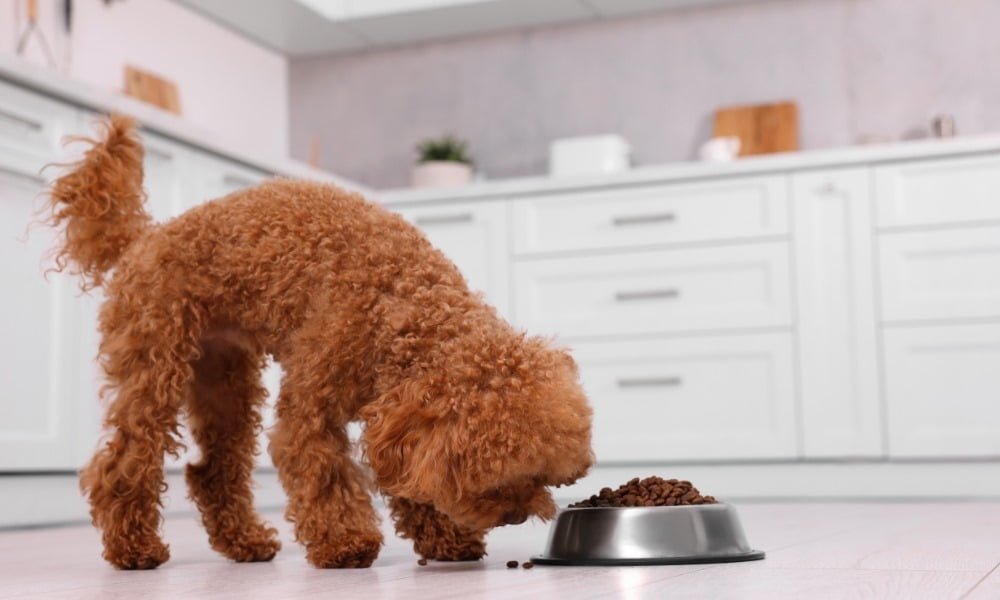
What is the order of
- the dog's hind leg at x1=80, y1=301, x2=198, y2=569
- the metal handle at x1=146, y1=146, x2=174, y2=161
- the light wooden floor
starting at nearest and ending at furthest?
the light wooden floor < the dog's hind leg at x1=80, y1=301, x2=198, y2=569 < the metal handle at x1=146, y1=146, x2=174, y2=161

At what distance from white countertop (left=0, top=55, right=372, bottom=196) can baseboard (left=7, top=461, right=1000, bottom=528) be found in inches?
39.9

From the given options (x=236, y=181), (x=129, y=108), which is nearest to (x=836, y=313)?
(x=236, y=181)

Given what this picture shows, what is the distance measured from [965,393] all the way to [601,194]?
4.65 ft

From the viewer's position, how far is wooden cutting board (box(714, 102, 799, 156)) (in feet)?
16.5

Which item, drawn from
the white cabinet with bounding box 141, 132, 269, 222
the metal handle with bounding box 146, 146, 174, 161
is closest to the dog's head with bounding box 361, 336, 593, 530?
the white cabinet with bounding box 141, 132, 269, 222

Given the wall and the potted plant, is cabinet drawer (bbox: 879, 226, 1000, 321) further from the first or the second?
the wall

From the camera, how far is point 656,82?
534 cm

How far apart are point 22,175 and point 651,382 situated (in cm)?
224

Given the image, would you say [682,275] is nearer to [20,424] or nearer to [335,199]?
[20,424]

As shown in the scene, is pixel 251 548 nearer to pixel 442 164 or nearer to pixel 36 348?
pixel 36 348

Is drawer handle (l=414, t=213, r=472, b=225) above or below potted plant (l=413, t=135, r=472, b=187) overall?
below

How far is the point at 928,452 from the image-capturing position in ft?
13.7

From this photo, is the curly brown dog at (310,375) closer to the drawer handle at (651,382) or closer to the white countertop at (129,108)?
the white countertop at (129,108)

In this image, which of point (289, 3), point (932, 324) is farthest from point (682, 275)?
point (289, 3)
